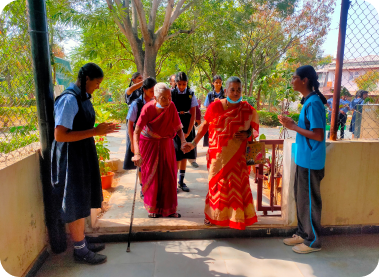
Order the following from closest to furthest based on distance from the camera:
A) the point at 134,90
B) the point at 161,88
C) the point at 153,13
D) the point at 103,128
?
the point at 103,128 → the point at 161,88 → the point at 134,90 → the point at 153,13

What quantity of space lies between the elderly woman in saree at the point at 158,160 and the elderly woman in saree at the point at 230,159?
0.57 m

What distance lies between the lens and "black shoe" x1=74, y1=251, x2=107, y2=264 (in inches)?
99.2

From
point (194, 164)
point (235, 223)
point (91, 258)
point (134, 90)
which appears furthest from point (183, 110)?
point (91, 258)

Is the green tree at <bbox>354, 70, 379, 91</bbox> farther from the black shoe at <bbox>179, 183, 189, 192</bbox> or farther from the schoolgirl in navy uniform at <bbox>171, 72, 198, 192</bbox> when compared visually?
the black shoe at <bbox>179, 183, 189, 192</bbox>

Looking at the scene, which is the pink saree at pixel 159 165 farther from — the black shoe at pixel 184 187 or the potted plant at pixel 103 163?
the potted plant at pixel 103 163

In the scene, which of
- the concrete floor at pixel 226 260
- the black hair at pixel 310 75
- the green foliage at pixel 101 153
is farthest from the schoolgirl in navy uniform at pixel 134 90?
the black hair at pixel 310 75

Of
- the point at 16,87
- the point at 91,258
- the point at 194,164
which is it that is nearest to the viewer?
the point at 16,87

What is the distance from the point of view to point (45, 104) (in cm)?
251

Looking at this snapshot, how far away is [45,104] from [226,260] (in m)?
2.27

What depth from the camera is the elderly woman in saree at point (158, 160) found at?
3221 mm

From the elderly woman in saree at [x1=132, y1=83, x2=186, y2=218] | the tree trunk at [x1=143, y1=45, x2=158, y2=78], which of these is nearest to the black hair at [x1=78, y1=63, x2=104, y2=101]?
the elderly woman in saree at [x1=132, y1=83, x2=186, y2=218]

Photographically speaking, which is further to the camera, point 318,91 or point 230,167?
point 230,167

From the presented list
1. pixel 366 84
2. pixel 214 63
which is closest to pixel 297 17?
pixel 214 63

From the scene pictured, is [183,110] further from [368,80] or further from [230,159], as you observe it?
[368,80]
